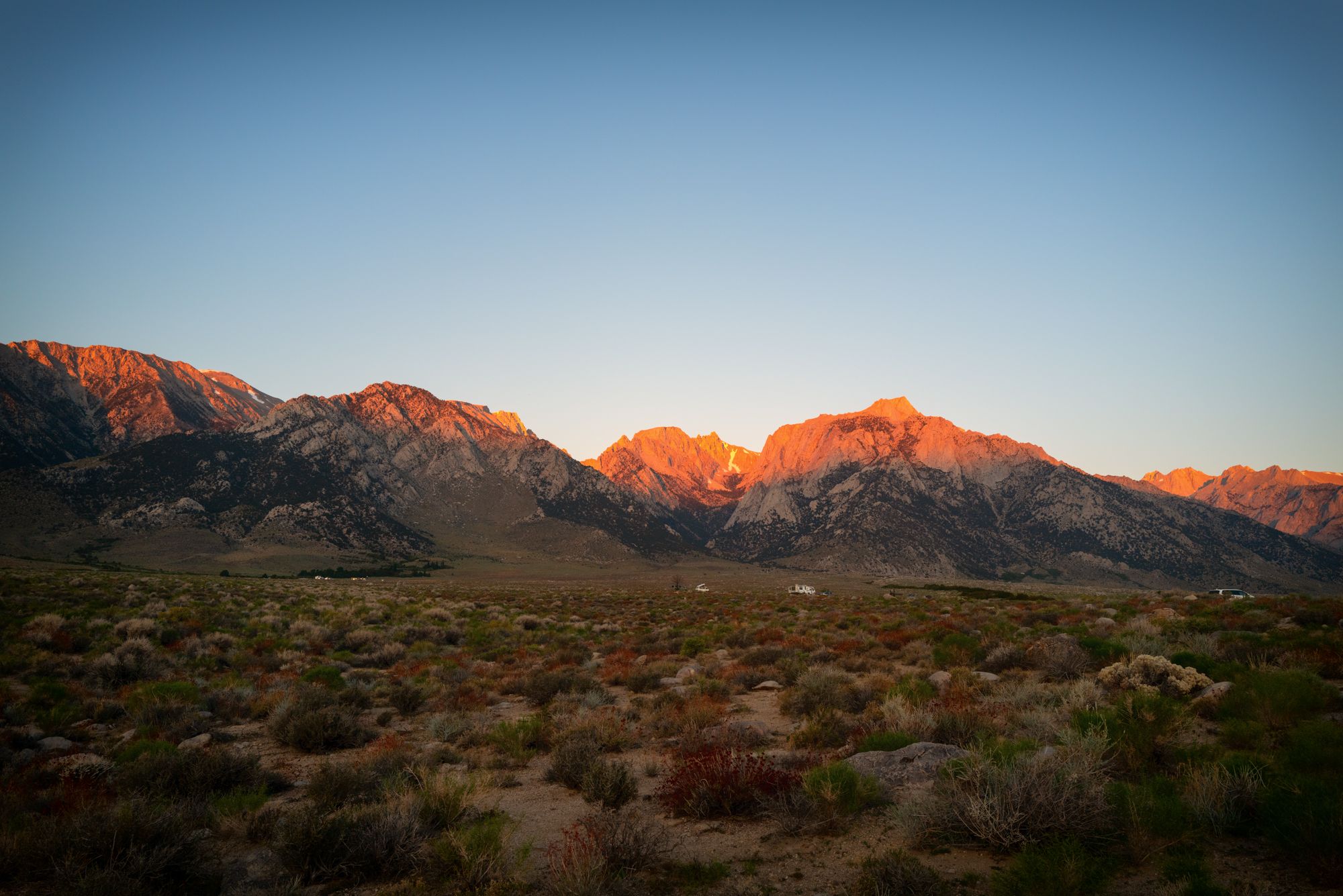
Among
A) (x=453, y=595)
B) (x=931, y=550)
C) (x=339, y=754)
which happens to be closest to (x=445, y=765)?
(x=339, y=754)

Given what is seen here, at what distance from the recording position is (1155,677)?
11172mm

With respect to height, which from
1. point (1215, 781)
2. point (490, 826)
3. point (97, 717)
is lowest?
point (97, 717)

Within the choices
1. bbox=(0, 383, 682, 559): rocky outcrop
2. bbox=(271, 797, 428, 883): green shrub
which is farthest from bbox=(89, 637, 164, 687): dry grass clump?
bbox=(0, 383, 682, 559): rocky outcrop

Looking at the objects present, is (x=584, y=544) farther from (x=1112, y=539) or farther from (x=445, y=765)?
(x=445, y=765)

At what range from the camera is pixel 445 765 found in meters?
9.80

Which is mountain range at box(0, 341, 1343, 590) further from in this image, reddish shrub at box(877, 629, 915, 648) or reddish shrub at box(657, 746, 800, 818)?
reddish shrub at box(657, 746, 800, 818)

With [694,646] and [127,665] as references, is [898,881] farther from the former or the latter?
[127,665]

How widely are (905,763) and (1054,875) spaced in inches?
132

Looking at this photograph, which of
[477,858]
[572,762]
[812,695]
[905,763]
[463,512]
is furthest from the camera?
[463,512]

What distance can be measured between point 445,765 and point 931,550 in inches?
6470

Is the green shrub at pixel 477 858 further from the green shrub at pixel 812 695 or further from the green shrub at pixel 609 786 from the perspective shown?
the green shrub at pixel 812 695

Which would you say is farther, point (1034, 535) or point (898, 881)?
point (1034, 535)

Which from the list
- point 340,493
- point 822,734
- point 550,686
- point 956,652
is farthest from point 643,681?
point 340,493

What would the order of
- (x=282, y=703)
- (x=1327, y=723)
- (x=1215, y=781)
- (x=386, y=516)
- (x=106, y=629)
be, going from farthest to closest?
1. (x=386, y=516)
2. (x=106, y=629)
3. (x=282, y=703)
4. (x=1327, y=723)
5. (x=1215, y=781)
